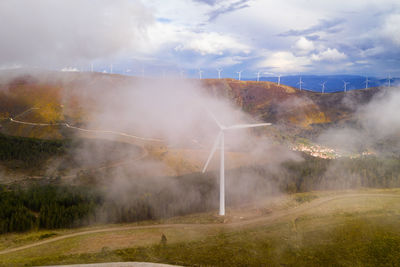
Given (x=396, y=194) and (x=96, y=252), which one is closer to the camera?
(x=96, y=252)

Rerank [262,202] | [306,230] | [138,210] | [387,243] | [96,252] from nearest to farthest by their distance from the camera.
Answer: [96,252] < [387,243] < [306,230] < [138,210] < [262,202]

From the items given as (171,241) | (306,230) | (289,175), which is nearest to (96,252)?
(171,241)

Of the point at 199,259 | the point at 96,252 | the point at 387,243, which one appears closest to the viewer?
the point at 199,259

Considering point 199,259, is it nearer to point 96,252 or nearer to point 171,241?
point 171,241

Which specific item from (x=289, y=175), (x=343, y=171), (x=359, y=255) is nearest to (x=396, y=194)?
(x=343, y=171)

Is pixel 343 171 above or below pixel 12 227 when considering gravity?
above

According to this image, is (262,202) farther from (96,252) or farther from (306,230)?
(96,252)
